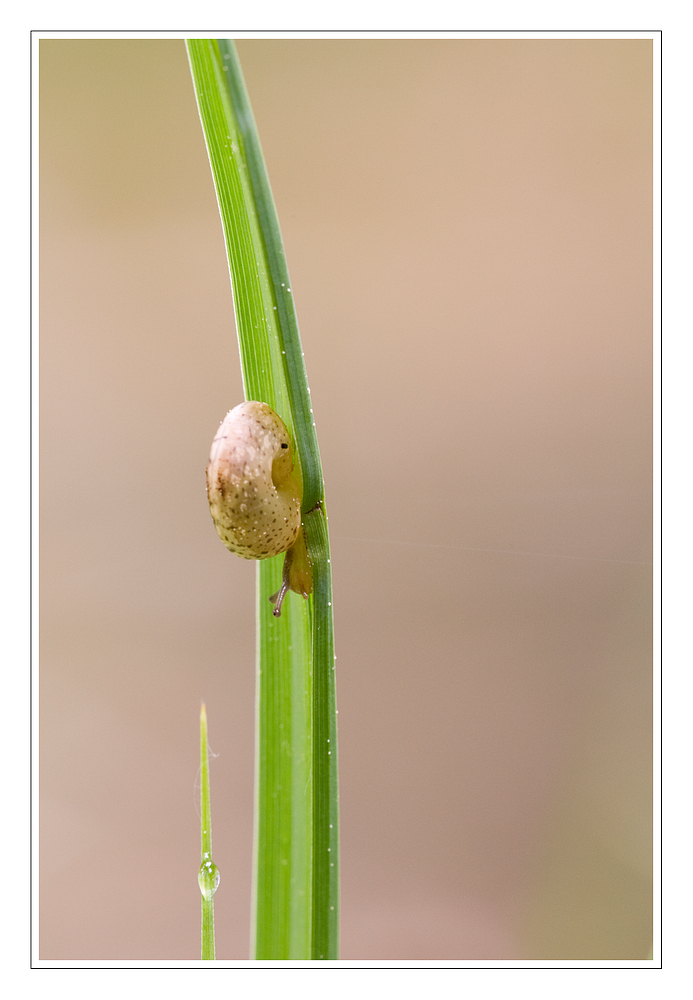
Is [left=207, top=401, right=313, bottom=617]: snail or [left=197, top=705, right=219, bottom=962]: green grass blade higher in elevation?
[left=207, top=401, right=313, bottom=617]: snail

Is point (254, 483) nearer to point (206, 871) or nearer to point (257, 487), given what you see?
point (257, 487)

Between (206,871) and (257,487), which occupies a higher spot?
(257,487)

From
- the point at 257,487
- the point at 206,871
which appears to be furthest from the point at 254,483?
the point at 206,871

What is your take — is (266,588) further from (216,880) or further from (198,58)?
(198,58)

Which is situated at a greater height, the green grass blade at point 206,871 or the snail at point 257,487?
the snail at point 257,487
